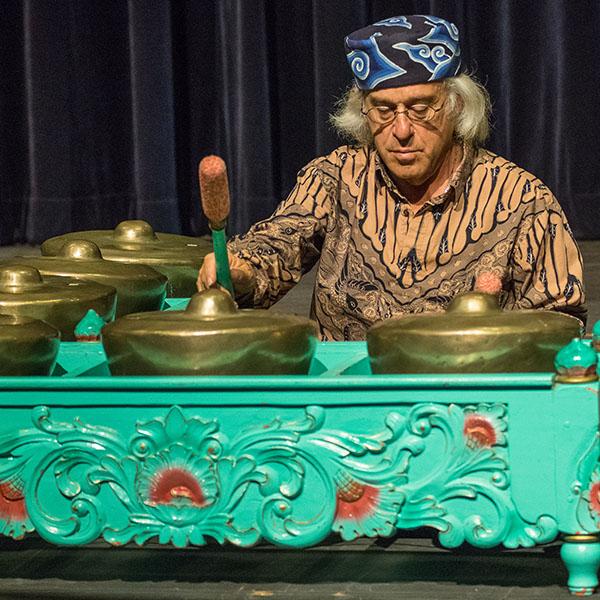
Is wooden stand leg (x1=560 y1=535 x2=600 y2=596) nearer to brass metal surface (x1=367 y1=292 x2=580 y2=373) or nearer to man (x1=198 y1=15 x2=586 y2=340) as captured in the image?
brass metal surface (x1=367 y1=292 x2=580 y2=373)

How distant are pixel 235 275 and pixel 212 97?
3361mm

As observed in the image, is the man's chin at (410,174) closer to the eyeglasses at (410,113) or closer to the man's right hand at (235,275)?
the eyeglasses at (410,113)

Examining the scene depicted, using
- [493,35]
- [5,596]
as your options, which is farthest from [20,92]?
[5,596]

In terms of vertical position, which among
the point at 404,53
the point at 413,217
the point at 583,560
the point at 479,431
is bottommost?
the point at 583,560

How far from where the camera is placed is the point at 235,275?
6.75ft

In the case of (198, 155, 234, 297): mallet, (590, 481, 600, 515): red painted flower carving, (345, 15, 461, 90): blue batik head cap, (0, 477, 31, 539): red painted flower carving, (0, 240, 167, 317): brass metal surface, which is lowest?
(0, 477, 31, 539): red painted flower carving

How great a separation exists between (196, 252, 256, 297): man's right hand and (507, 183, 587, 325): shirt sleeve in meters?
0.35

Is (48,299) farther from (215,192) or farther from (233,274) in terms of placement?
(215,192)

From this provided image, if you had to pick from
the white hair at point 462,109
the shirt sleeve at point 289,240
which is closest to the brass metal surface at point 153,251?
the shirt sleeve at point 289,240

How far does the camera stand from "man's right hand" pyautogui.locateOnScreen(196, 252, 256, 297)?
198 centimetres

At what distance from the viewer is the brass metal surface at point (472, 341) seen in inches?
62.9

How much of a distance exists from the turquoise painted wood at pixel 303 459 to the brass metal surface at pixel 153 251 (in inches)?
30.1

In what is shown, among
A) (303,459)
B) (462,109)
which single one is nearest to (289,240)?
(462,109)

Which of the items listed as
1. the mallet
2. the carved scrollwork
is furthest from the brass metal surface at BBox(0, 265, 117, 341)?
the carved scrollwork
